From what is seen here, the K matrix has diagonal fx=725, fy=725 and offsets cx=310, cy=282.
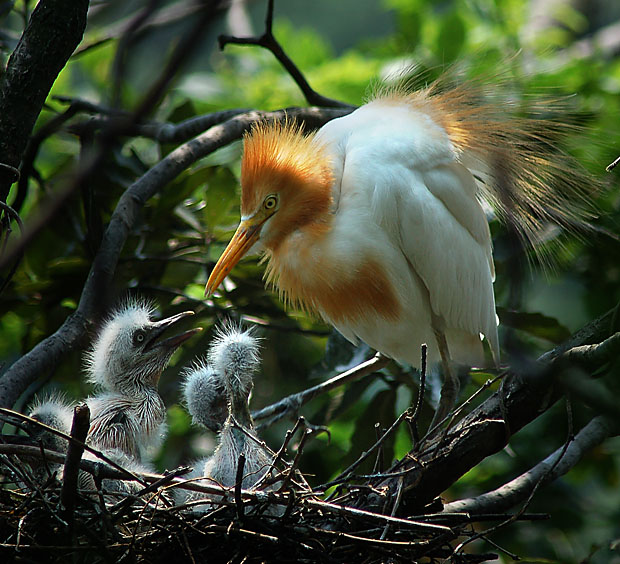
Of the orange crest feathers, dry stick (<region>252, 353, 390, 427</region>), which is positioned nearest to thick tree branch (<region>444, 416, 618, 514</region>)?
dry stick (<region>252, 353, 390, 427</region>)

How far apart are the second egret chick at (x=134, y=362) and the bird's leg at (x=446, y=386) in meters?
0.85

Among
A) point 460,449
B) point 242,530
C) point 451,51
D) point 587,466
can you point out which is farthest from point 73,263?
point 587,466

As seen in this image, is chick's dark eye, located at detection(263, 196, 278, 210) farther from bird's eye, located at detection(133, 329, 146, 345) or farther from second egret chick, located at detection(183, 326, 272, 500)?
bird's eye, located at detection(133, 329, 146, 345)

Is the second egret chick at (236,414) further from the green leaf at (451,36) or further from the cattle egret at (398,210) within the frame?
the green leaf at (451,36)

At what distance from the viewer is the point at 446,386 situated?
8.30ft

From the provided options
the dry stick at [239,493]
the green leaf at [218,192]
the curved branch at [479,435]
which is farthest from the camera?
the green leaf at [218,192]

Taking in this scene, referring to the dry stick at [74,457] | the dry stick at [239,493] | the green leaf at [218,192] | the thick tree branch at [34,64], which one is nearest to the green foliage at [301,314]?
the green leaf at [218,192]

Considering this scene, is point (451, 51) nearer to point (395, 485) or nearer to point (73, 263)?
point (73, 263)

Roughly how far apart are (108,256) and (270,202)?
22.5 inches

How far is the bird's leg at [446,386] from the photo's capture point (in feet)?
8.29

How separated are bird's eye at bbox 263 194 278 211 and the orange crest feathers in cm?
2

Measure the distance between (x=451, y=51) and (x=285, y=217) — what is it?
5.90ft

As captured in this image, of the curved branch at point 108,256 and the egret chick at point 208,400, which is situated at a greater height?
the curved branch at point 108,256

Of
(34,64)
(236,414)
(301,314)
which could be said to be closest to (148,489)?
(236,414)
